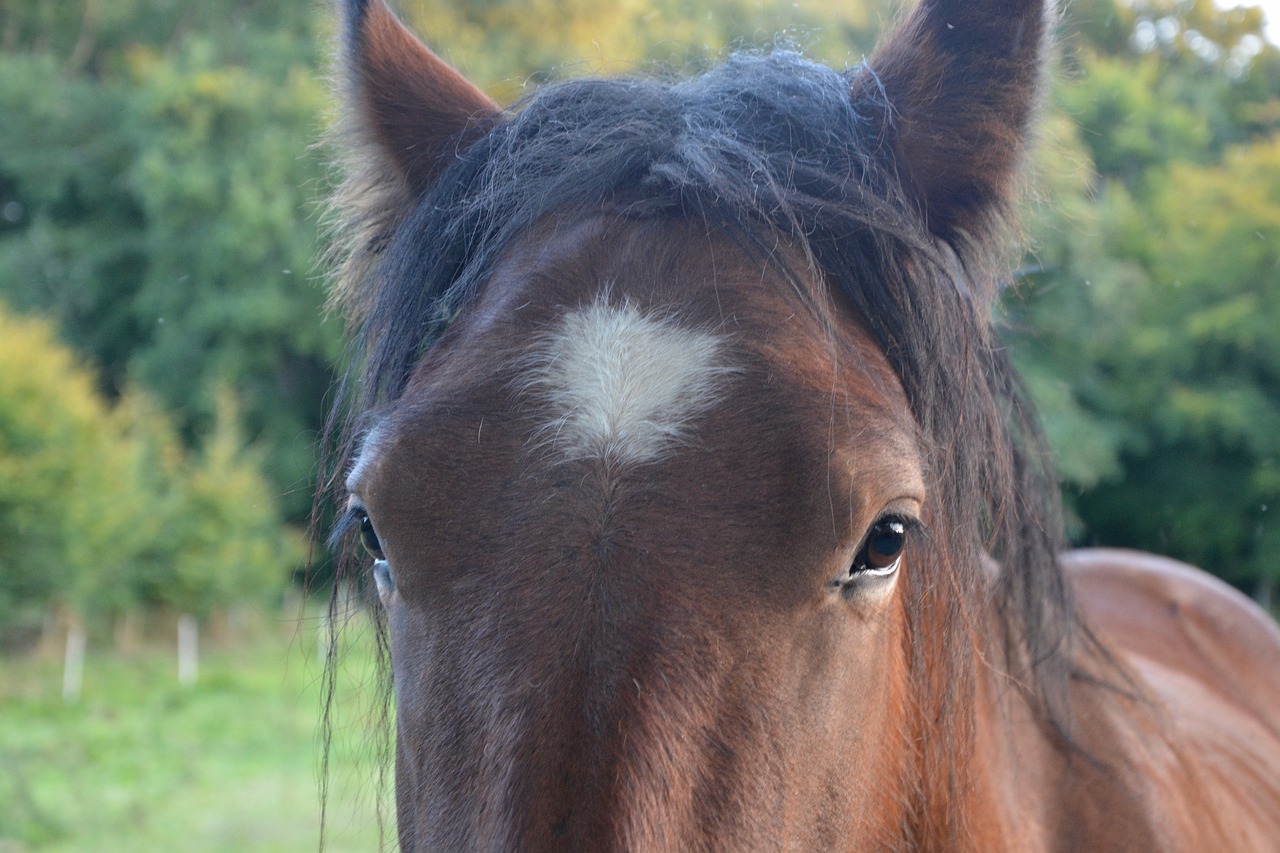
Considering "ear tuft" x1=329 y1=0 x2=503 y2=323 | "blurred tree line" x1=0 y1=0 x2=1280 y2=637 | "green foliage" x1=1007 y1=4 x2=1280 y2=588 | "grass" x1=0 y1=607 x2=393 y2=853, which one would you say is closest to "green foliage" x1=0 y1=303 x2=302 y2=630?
"blurred tree line" x1=0 y1=0 x2=1280 y2=637

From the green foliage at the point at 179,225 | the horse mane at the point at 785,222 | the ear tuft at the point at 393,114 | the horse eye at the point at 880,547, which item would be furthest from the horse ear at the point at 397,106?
the green foliage at the point at 179,225

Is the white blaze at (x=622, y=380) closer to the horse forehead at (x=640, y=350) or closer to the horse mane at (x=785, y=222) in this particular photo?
the horse forehead at (x=640, y=350)

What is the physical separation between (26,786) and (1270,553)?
49.4ft

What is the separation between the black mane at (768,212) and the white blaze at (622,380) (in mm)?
261

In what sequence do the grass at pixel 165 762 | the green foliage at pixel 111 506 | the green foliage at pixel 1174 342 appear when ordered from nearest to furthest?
the grass at pixel 165 762, the green foliage at pixel 111 506, the green foliage at pixel 1174 342

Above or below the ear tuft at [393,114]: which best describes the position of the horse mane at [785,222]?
below

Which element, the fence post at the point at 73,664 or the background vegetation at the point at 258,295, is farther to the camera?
the background vegetation at the point at 258,295

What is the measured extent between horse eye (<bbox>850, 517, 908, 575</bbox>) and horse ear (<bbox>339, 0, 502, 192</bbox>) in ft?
3.92

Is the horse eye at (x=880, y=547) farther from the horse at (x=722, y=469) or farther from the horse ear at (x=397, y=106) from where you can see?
the horse ear at (x=397, y=106)

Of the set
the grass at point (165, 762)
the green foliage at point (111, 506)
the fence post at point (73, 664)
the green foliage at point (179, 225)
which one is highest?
the green foliage at point (179, 225)

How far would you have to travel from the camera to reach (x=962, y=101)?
1.92 meters

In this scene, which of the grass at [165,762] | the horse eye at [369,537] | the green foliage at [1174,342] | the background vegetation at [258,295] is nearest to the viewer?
the horse eye at [369,537]

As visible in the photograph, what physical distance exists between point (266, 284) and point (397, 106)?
23.6 metres

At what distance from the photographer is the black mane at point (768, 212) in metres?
1.83
